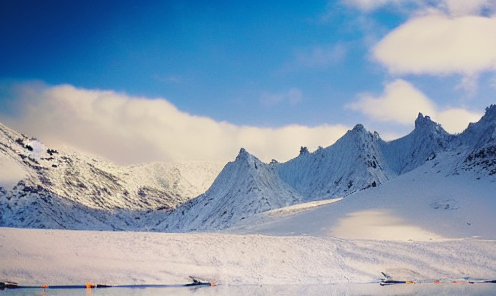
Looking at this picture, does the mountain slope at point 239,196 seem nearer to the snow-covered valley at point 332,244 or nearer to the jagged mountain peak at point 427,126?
the jagged mountain peak at point 427,126

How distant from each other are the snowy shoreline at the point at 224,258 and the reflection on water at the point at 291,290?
192 centimetres

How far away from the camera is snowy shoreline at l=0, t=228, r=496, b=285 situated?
28812 millimetres

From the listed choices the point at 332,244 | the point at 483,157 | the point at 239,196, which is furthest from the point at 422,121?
the point at 332,244

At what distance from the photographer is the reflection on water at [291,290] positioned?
975 inches

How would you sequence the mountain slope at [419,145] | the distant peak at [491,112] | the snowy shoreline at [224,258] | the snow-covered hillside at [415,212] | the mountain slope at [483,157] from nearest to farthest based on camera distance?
the snowy shoreline at [224,258], the snow-covered hillside at [415,212], the mountain slope at [483,157], the distant peak at [491,112], the mountain slope at [419,145]

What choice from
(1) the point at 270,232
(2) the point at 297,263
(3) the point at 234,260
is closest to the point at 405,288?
(2) the point at 297,263

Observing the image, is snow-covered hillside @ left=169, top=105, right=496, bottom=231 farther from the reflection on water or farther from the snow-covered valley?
the reflection on water

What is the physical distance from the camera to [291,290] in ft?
91.0

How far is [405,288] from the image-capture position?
29.5 meters

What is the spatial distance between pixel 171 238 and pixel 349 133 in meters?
165

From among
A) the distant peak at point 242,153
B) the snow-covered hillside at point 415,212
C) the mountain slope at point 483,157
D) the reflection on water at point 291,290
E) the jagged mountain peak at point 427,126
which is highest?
the jagged mountain peak at point 427,126

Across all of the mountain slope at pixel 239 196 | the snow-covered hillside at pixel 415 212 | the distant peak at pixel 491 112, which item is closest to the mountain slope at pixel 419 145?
the mountain slope at pixel 239 196

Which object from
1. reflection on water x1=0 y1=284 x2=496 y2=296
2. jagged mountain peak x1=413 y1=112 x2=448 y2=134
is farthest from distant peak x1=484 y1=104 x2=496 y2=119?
jagged mountain peak x1=413 y1=112 x2=448 y2=134

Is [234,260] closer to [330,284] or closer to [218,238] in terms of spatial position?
[218,238]
